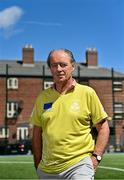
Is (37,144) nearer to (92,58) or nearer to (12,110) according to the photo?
(12,110)

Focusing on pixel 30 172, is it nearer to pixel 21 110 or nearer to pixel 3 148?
pixel 3 148

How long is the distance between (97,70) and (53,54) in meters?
44.1

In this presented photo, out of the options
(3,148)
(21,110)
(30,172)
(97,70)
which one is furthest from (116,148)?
(30,172)

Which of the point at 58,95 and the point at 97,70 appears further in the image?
the point at 97,70

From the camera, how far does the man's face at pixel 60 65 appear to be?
327cm

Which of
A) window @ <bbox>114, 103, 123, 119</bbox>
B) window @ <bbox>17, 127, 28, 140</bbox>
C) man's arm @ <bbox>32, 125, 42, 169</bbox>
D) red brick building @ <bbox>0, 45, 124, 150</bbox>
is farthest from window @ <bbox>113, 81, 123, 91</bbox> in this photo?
A: man's arm @ <bbox>32, 125, 42, 169</bbox>

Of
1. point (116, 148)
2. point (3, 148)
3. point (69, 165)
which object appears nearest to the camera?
point (69, 165)

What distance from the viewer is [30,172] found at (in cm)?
1195

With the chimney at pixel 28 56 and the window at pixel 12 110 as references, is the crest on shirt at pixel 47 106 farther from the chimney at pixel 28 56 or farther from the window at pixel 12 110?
the chimney at pixel 28 56

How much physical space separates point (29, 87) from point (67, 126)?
40.1 meters

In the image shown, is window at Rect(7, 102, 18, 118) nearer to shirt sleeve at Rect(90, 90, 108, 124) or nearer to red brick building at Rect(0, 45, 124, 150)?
red brick building at Rect(0, 45, 124, 150)

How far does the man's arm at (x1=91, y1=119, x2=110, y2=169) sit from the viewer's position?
315cm

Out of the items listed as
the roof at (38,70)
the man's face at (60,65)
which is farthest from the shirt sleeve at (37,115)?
the roof at (38,70)

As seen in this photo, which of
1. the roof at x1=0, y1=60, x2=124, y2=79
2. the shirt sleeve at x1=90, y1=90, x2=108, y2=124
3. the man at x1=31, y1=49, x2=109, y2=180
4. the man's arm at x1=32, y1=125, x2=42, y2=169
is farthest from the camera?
the roof at x1=0, y1=60, x2=124, y2=79
